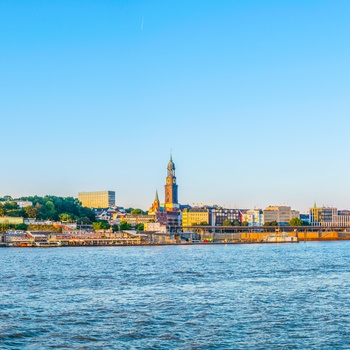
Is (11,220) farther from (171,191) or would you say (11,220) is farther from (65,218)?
(171,191)

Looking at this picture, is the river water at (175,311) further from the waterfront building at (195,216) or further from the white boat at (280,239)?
the waterfront building at (195,216)

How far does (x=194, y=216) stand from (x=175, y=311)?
167 meters

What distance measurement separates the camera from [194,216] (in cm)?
19425

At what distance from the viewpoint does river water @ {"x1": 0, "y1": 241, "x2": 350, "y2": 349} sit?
21969 millimetres

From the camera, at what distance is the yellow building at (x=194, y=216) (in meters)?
191

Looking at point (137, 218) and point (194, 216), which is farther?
point (194, 216)

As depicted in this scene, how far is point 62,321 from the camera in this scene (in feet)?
82.4

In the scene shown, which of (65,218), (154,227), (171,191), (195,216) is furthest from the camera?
(171,191)

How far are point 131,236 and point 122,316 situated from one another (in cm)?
9813

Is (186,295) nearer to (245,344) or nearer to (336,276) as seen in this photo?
(245,344)

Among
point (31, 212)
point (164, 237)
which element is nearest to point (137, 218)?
point (31, 212)

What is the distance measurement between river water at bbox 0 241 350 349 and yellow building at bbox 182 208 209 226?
483ft

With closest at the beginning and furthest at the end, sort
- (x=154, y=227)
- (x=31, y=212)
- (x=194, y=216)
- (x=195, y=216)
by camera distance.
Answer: (x=31, y=212)
(x=154, y=227)
(x=195, y=216)
(x=194, y=216)

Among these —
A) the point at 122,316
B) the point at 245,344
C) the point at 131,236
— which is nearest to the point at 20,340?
the point at 122,316
